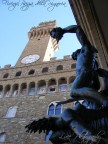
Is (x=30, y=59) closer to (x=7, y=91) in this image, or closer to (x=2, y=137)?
(x=7, y=91)

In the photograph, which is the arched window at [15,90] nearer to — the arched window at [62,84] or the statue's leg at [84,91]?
the arched window at [62,84]

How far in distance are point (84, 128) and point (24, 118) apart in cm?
1543

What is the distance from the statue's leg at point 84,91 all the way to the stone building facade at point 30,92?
13.2 m

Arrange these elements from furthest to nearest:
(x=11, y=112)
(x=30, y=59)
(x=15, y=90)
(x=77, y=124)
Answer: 1. (x=30, y=59)
2. (x=15, y=90)
3. (x=11, y=112)
4. (x=77, y=124)

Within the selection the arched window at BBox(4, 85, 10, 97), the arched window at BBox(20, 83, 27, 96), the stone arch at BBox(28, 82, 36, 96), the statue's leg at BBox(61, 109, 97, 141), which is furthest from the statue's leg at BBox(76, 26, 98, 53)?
the arched window at BBox(4, 85, 10, 97)

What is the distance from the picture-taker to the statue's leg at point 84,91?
183 centimetres

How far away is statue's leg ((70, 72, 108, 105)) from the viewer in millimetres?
1826

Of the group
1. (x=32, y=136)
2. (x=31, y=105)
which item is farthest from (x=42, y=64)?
(x=32, y=136)

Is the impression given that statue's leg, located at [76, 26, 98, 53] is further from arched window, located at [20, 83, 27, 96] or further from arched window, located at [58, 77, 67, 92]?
arched window, located at [20, 83, 27, 96]

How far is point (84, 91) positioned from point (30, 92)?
17.1 metres

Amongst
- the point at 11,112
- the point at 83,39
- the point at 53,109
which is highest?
the point at 11,112

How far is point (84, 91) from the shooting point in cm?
187

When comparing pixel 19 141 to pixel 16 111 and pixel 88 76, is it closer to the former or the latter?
pixel 16 111

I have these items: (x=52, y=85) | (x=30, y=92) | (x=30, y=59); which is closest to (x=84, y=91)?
(x=52, y=85)
